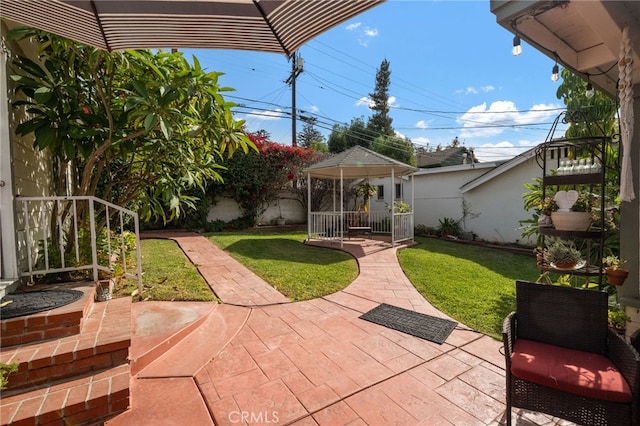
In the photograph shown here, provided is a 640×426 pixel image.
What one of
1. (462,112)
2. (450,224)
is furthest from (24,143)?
(462,112)

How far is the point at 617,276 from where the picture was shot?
2.25 meters

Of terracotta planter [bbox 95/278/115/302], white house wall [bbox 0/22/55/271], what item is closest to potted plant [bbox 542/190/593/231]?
terracotta planter [bbox 95/278/115/302]

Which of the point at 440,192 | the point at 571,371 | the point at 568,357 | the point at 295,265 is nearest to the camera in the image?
the point at 571,371

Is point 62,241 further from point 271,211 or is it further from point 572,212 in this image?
point 271,211

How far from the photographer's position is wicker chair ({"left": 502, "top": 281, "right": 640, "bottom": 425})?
1.57m

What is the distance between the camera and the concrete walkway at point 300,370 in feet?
6.32

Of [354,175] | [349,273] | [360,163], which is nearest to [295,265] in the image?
[349,273]

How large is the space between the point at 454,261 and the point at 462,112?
1680cm

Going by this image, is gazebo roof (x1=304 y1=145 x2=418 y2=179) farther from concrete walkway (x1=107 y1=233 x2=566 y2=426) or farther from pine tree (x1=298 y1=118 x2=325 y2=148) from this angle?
pine tree (x1=298 y1=118 x2=325 y2=148)

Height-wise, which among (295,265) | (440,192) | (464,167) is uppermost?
(464,167)

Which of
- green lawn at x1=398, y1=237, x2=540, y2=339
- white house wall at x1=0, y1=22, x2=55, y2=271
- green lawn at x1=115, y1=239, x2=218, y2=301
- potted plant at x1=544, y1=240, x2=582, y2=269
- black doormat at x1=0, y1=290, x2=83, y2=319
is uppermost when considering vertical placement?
white house wall at x1=0, y1=22, x2=55, y2=271

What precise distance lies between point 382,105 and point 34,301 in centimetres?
3082

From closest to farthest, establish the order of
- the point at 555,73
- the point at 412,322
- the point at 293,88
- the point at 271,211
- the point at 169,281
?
the point at 555,73 < the point at 412,322 < the point at 169,281 < the point at 271,211 < the point at 293,88

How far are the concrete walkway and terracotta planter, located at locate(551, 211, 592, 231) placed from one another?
1379mm
